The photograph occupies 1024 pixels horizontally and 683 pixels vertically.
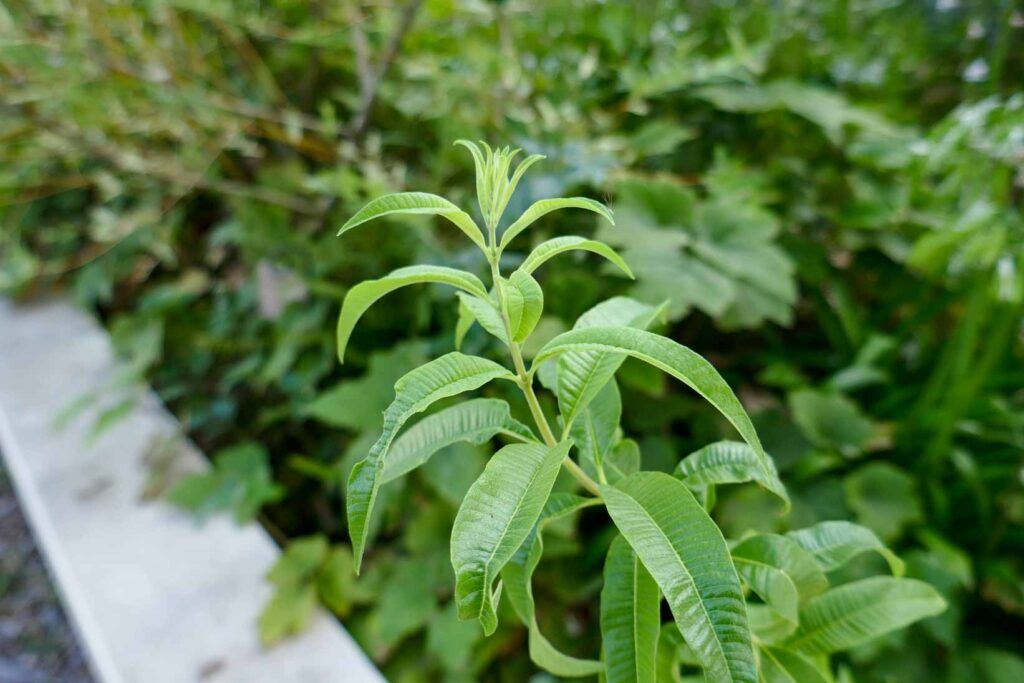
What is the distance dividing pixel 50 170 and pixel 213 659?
67.8 inches

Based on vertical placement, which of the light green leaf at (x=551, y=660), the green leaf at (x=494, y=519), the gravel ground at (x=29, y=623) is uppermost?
the green leaf at (x=494, y=519)

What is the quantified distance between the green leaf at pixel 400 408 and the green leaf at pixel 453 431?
0.06 m

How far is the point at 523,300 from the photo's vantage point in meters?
0.38

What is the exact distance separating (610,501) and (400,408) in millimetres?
133

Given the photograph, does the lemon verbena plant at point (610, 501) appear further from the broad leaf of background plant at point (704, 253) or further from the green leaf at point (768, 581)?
the broad leaf of background plant at point (704, 253)

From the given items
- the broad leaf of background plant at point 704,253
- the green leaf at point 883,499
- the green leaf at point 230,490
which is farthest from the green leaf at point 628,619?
the green leaf at point 230,490

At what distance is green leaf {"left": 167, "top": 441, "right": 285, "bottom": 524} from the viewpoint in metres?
1.20

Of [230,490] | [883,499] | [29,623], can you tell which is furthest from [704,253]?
[29,623]

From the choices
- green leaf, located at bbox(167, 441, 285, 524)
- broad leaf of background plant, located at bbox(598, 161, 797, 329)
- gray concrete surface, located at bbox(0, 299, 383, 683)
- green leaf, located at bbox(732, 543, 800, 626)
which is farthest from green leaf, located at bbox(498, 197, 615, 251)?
green leaf, located at bbox(167, 441, 285, 524)

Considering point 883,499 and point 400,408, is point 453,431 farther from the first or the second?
point 883,499

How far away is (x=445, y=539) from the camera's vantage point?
3.55ft

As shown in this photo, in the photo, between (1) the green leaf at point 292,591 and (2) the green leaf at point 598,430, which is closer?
(2) the green leaf at point 598,430

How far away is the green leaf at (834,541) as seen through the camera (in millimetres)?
481

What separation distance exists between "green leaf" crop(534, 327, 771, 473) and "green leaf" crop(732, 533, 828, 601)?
4.2 inches
